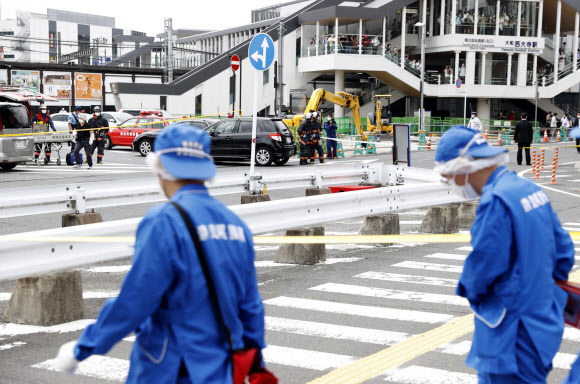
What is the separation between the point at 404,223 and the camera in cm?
1416

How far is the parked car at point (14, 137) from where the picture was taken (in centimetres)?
2384

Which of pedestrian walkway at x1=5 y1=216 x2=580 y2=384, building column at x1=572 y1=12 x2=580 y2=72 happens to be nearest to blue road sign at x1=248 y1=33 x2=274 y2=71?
pedestrian walkway at x1=5 y1=216 x2=580 y2=384

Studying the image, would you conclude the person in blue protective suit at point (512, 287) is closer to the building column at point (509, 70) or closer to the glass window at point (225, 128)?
the glass window at point (225, 128)

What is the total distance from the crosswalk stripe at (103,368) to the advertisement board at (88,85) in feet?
215

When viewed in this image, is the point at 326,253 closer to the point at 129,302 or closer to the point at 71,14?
the point at 129,302

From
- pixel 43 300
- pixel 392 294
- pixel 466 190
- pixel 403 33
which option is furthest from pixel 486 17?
pixel 466 190

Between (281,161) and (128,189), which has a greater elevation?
(128,189)

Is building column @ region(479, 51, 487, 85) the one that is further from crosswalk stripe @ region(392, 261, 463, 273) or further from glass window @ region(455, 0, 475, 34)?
crosswalk stripe @ region(392, 261, 463, 273)

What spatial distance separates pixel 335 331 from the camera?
271 inches

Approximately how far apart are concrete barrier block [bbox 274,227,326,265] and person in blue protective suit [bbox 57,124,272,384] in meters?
6.76

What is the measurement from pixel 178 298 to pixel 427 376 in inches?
126

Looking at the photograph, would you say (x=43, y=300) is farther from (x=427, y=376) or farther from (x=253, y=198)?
(x=253, y=198)

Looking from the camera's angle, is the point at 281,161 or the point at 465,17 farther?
the point at 465,17

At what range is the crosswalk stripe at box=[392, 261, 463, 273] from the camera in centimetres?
970
